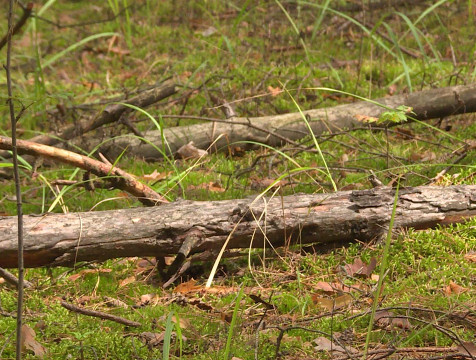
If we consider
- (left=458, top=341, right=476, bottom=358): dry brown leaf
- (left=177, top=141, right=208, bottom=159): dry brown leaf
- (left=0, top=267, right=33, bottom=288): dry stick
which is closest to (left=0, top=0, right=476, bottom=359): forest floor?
(left=458, top=341, right=476, bottom=358): dry brown leaf

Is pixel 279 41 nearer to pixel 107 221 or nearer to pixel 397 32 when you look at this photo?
pixel 397 32

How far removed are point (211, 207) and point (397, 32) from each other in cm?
516

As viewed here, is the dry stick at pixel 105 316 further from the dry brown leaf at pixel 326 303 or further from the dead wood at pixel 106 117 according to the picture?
the dead wood at pixel 106 117

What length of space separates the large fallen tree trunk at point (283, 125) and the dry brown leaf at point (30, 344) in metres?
2.78

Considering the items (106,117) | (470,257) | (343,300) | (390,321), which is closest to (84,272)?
(343,300)

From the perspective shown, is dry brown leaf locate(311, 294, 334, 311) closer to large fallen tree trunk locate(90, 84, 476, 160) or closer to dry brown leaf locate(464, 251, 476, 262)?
dry brown leaf locate(464, 251, 476, 262)

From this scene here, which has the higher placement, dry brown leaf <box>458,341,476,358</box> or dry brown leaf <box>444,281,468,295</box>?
dry brown leaf <box>458,341,476,358</box>

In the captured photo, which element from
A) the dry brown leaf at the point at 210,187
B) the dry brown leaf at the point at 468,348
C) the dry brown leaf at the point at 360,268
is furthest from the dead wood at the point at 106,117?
the dry brown leaf at the point at 468,348

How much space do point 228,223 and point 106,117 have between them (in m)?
2.25

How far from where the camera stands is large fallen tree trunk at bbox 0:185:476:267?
337 cm

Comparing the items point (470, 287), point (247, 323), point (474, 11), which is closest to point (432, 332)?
point (470, 287)

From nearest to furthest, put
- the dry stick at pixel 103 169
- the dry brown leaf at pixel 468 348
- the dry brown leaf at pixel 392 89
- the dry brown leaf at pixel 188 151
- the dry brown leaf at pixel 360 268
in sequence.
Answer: the dry brown leaf at pixel 468 348, the dry brown leaf at pixel 360 268, the dry stick at pixel 103 169, the dry brown leaf at pixel 188 151, the dry brown leaf at pixel 392 89

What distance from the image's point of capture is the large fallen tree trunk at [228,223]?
11.1 feet

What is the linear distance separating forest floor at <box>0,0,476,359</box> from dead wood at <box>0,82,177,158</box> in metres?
0.18
